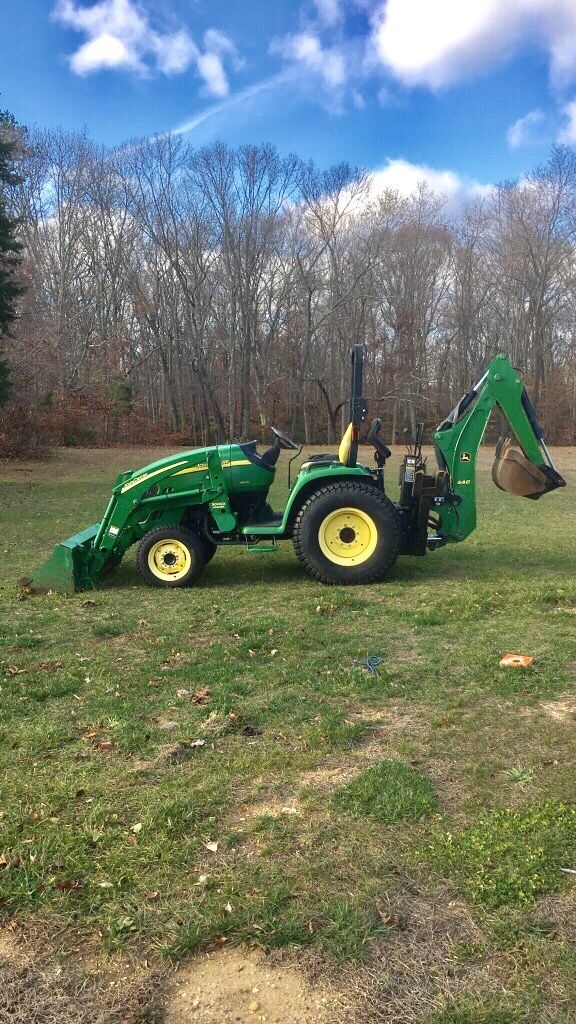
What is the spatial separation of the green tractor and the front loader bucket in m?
0.01

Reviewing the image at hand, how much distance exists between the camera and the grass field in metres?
2.40

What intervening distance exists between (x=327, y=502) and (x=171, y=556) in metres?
1.76

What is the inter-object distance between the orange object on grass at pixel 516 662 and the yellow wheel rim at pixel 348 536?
8.23 feet

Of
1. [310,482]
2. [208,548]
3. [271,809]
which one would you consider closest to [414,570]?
[310,482]

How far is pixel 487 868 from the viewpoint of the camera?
273cm

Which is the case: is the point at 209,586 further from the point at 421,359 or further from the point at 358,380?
the point at 421,359

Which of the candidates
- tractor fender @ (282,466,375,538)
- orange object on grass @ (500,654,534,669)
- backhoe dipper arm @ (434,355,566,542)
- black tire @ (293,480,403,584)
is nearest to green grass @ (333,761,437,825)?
orange object on grass @ (500,654,534,669)

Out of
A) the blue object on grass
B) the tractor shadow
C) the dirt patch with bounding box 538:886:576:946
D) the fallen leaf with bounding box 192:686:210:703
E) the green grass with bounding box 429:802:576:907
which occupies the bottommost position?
the dirt patch with bounding box 538:886:576:946

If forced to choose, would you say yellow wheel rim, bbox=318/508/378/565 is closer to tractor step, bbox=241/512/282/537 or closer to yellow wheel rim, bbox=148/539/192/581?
tractor step, bbox=241/512/282/537

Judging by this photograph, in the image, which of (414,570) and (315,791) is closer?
(315,791)

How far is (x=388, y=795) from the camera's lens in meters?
3.26

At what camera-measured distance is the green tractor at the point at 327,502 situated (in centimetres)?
736

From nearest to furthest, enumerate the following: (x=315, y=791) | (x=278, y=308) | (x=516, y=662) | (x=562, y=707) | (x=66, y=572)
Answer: (x=315, y=791)
(x=562, y=707)
(x=516, y=662)
(x=66, y=572)
(x=278, y=308)

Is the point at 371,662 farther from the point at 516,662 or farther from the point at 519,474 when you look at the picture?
the point at 519,474
